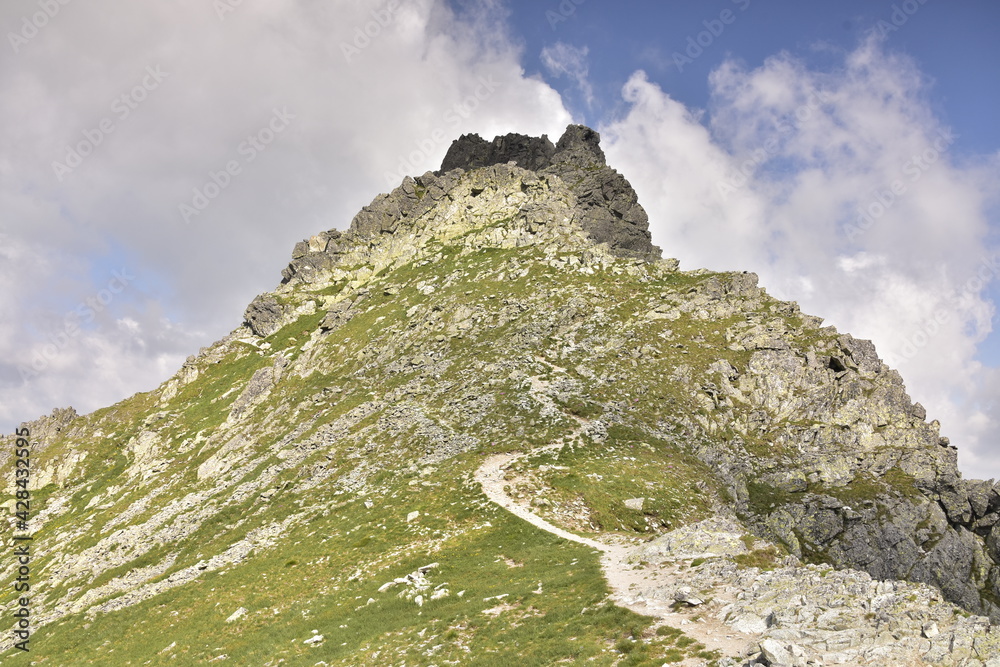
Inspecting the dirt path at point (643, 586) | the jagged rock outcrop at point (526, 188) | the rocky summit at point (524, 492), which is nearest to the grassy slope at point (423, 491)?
the rocky summit at point (524, 492)

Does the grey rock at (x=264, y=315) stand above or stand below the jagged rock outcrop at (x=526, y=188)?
below

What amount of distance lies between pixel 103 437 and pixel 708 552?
109257mm

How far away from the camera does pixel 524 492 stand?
162ft

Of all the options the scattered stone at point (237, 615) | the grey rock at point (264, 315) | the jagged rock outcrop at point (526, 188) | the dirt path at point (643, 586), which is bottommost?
the dirt path at point (643, 586)

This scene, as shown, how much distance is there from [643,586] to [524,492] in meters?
21.9

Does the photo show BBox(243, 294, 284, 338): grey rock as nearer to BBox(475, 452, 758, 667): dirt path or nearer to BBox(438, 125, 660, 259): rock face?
BBox(438, 125, 660, 259): rock face

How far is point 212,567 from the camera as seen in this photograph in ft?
159

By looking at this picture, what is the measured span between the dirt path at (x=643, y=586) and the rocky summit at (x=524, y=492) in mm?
192

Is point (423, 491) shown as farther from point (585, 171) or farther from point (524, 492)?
point (585, 171)

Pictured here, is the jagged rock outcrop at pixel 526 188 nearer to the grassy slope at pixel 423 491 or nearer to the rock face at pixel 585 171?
the rock face at pixel 585 171

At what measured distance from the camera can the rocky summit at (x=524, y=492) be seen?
25062 mm

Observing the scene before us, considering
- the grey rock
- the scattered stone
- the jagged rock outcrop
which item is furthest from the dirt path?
the grey rock

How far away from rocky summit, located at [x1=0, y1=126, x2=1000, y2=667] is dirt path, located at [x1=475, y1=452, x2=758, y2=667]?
0.19m

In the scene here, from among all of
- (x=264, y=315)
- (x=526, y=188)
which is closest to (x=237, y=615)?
(x=264, y=315)
